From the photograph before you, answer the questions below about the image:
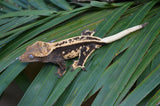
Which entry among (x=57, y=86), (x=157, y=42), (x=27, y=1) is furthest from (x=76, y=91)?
(x=27, y=1)

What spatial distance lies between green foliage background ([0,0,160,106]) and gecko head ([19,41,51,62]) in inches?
5.2

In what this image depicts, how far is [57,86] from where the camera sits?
193 cm

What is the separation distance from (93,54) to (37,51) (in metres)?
0.72

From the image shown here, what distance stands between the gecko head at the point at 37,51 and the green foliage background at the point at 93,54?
0.13m

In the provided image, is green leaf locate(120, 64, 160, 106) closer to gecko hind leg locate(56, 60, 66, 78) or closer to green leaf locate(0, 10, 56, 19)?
gecko hind leg locate(56, 60, 66, 78)

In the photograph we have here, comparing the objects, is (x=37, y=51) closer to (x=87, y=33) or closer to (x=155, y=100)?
(x=87, y=33)

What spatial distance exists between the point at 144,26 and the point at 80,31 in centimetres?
87

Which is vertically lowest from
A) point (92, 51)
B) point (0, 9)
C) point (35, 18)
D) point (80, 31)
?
point (92, 51)

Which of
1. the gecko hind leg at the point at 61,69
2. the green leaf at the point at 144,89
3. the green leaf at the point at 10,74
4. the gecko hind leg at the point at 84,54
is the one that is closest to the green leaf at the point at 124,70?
the green leaf at the point at 144,89

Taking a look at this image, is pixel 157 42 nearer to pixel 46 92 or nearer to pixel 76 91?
pixel 76 91

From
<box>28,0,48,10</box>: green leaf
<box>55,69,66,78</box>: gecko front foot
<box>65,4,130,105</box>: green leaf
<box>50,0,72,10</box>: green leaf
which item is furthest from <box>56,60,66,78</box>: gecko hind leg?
<box>28,0,48,10</box>: green leaf

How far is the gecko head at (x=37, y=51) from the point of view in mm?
2092

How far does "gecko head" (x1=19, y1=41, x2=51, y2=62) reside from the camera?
6.86 ft

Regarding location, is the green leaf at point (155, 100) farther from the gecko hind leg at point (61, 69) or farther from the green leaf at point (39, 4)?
the green leaf at point (39, 4)
